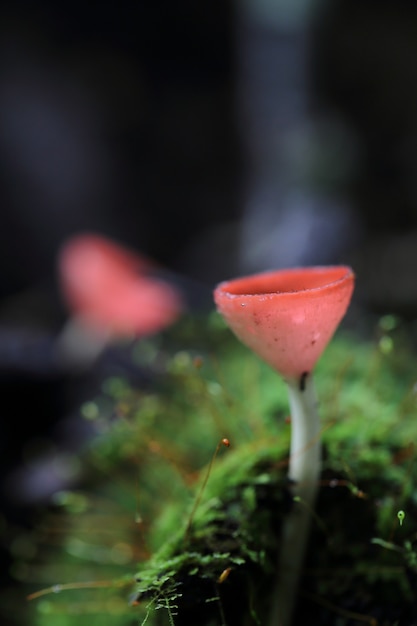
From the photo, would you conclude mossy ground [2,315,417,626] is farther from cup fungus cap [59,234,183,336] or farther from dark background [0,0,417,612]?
dark background [0,0,417,612]

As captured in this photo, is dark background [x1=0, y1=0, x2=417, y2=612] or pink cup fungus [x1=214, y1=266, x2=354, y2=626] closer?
pink cup fungus [x1=214, y1=266, x2=354, y2=626]

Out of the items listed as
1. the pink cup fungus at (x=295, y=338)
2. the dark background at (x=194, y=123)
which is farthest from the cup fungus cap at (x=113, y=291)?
the pink cup fungus at (x=295, y=338)

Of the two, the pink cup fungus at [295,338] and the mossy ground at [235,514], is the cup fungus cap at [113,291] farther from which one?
the pink cup fungus at [295,338]

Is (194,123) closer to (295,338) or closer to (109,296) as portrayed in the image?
(109,296)

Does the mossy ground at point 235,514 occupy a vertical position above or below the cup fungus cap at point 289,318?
below

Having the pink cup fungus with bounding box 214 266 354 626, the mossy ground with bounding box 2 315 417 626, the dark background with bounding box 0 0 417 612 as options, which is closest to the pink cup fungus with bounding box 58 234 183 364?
the mossy ground with bounding box 2 315 417 626

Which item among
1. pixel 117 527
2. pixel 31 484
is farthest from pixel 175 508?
pixel 31 484

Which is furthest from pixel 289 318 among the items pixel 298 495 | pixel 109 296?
pixel 109 296
